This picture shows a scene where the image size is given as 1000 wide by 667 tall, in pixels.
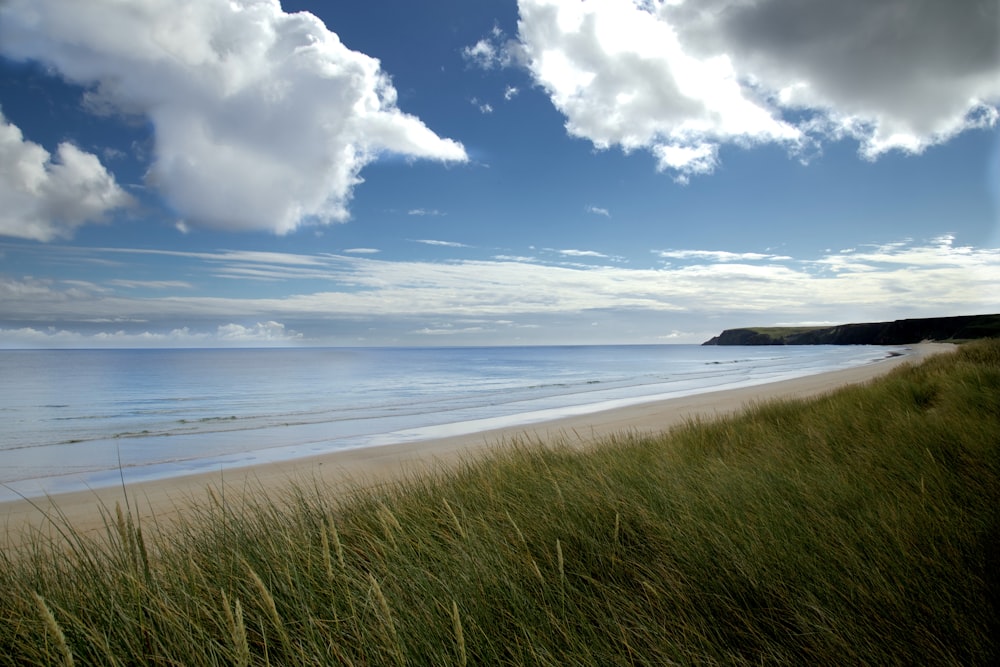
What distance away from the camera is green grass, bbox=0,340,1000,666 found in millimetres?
2156

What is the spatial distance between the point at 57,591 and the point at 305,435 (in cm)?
1440

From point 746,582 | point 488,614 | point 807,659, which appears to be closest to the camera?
point 807,659

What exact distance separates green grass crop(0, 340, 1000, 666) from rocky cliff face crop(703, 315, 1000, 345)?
72357 mm

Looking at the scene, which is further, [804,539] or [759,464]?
[759,464]

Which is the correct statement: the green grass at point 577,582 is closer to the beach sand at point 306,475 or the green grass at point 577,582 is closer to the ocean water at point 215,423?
the beach sand at point 306,475

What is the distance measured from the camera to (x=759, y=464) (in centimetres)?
486

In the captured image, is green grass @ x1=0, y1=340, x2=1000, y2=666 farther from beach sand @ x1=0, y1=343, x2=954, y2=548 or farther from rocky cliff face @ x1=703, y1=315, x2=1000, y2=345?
rocky cliff face @ x1=703, y1=315, x2=1000, y2=345

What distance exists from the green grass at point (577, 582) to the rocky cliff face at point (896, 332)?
2849 inches

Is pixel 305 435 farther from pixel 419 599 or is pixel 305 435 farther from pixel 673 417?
pixel 419 599

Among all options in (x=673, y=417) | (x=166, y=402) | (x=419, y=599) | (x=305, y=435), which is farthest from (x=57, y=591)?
(x=166, y=402)

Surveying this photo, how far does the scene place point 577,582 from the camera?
9.34 ft

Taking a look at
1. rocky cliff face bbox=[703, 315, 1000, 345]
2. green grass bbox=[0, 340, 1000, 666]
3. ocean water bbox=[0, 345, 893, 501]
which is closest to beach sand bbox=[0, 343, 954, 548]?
ocean water bbox=[0, 345, 893, 501]

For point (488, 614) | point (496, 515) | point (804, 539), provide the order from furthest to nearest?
point (496, 515) < point (804, 539) < point (488, 614)

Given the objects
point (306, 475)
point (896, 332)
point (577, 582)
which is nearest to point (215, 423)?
point (306, 475)
